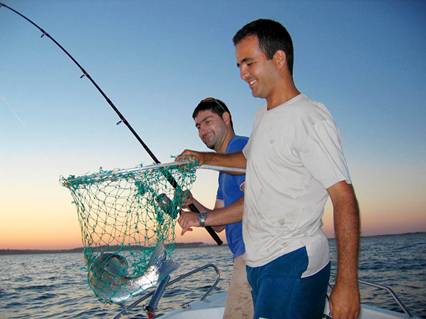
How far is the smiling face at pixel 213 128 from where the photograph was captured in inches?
145

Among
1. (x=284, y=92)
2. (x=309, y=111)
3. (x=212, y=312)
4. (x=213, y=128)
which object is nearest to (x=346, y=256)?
(x=309, y=111)

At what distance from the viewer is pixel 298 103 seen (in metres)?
1.91

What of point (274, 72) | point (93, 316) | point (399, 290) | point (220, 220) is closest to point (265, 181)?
point (274, 72)

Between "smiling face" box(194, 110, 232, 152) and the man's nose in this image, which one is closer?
the man's nose

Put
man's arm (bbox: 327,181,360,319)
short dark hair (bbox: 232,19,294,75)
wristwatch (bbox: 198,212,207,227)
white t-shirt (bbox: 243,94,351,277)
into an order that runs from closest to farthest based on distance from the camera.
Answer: man's arm (bbox: 327,181,360,319), white t-shirt (bbox: 243,94,351,277), short dark hair (bbox: 232,19,294,75), wristwatch (bbox: 198,212,207,227)

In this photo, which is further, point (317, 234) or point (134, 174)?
point (134, 174)

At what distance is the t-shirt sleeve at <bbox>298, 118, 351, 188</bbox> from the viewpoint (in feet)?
5.60

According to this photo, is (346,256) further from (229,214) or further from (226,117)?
(226,117)

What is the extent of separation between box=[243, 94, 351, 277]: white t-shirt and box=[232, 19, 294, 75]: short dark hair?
30 cm

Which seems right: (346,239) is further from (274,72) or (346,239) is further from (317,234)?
(274,72)

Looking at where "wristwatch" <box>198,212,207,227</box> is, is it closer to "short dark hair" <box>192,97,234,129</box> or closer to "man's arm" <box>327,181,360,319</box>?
"short dark hair" <box>192,97,234,129</box>

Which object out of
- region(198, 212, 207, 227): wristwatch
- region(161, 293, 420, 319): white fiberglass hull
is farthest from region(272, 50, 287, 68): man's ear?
region(161, 293, 420, 319): white fiberglass hull

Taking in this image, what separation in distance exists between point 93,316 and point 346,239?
9779 millimetres

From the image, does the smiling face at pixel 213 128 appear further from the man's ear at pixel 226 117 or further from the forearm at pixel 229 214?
the forearm at pixel 229 214
